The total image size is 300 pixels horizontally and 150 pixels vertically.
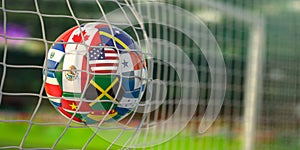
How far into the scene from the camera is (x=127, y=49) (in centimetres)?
172

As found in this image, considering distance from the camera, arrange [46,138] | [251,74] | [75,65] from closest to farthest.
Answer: [75,65] → [251,74] → [46,138]

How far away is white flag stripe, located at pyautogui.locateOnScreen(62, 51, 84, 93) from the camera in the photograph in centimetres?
165

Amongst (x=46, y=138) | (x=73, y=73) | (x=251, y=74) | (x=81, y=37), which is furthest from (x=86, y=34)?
(x=46, y=138)

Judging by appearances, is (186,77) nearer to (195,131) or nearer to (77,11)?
(195,131)

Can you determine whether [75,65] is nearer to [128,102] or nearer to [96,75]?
[96,75]

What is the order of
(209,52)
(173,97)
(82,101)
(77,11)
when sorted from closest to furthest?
(82,101), (173,97), (209,52), (77,11)

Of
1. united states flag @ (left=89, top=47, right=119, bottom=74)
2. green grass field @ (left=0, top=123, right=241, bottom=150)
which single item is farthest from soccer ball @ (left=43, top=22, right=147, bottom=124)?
green grass field @ (left=0, top=123, right=241, bottom=150)

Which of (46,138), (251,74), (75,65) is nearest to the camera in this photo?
(75,65)

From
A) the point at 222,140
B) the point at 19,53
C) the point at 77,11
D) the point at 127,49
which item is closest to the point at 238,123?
the point at 222,140

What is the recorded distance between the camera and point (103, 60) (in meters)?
1.67

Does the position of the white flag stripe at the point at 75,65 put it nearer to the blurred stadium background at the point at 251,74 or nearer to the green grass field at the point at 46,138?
the blurred stadium background at the point at 251,74

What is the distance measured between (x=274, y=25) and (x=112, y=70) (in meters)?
2.45

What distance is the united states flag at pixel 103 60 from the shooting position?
5.46 ft

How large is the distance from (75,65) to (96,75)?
0.22 feet
